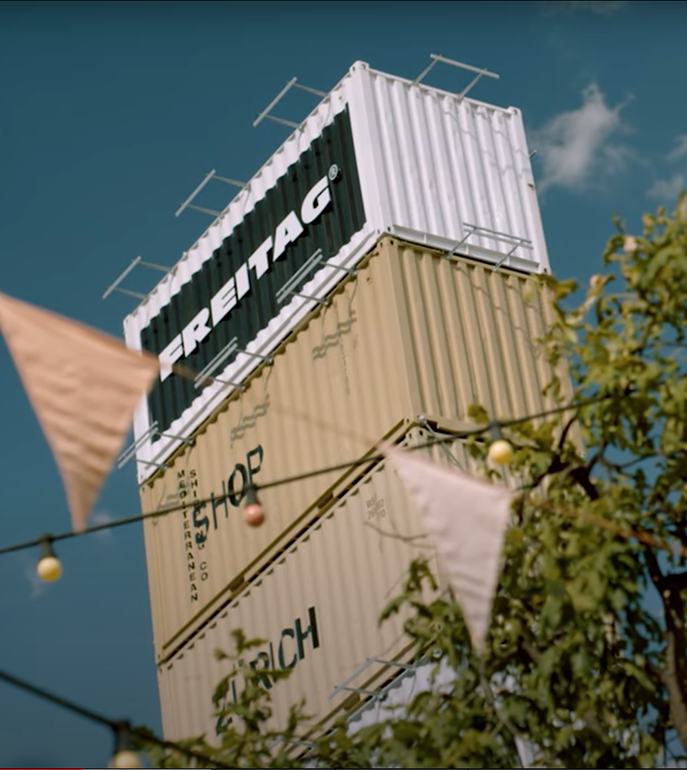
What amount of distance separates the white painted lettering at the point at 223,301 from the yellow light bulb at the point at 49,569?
45.1 ft

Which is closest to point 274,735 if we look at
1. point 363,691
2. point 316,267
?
point 363,691

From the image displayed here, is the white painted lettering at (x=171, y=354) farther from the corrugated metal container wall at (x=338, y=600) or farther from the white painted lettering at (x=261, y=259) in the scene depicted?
the corrugated metal container wall at (x=338, y=600)

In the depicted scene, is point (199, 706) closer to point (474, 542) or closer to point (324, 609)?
point (324, 609)

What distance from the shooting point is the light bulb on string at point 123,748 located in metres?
8.32

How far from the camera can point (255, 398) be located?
21828mm

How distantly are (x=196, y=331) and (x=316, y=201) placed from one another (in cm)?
314

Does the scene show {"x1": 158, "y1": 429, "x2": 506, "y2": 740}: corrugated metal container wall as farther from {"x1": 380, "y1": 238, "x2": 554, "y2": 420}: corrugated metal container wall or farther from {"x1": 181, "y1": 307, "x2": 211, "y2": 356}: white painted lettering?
{"x1": 181, "y1": 307, "x2": 211, "y2": 356}: white painted lettering

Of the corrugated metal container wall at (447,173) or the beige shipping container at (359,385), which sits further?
Answer: the corrugated metal container wall at (447,173)

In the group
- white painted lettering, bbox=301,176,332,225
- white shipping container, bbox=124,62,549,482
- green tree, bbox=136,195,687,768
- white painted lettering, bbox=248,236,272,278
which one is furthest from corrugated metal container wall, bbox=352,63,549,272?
green tree, bbox=136,195,687,768

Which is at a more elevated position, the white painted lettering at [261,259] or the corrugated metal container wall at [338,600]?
the white painted lettering at [261,259]

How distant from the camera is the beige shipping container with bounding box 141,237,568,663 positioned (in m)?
19.2

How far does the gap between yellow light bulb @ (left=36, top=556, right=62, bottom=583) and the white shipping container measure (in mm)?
11233

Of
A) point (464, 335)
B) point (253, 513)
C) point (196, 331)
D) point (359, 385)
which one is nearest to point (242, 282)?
point (196, 331)

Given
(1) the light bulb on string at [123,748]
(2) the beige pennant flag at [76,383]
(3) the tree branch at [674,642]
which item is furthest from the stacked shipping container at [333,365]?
(1) the light bulb on string at [123,748]
